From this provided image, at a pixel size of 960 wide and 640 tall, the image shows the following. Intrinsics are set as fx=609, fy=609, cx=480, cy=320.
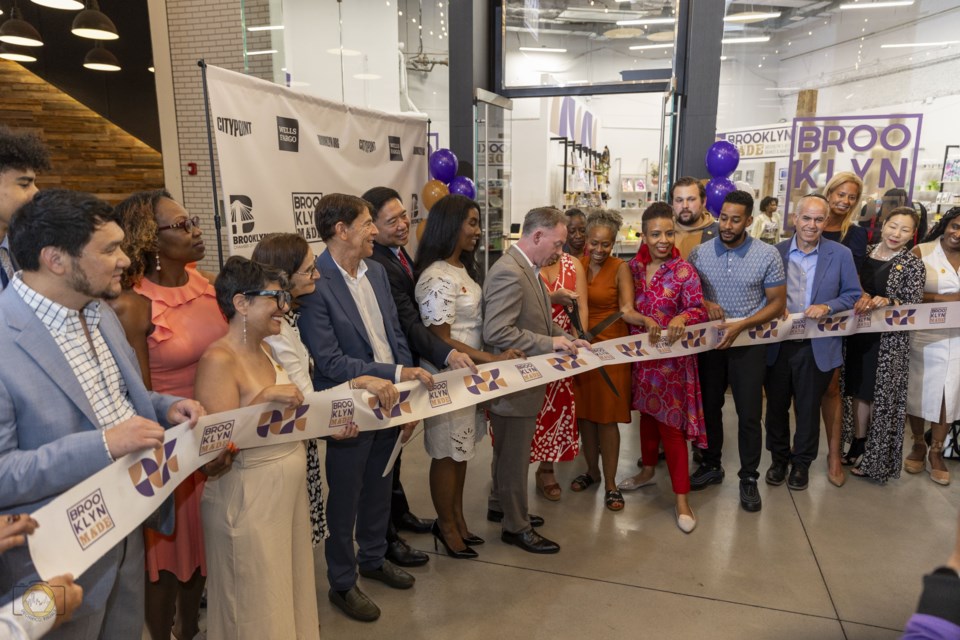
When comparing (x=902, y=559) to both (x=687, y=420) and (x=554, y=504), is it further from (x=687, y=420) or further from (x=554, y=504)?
(x=554, y=504)

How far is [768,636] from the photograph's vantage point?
2754 millimetres

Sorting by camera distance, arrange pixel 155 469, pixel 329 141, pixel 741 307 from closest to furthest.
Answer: pixel 155 469
pixel 741 307
pixel 329 141

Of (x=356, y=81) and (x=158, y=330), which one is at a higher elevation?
(x=356, y=81)

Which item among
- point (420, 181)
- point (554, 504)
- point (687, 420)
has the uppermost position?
point (420, 181)

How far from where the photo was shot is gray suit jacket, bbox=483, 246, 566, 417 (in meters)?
3.05

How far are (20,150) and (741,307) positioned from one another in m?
3.60

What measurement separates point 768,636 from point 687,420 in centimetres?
125

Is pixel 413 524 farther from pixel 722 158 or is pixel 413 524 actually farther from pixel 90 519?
pixel 722 158

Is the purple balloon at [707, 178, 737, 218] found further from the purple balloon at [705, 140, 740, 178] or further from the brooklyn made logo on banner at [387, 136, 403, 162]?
the brooklyn made logo on banner at [387, 136, 403, 162]

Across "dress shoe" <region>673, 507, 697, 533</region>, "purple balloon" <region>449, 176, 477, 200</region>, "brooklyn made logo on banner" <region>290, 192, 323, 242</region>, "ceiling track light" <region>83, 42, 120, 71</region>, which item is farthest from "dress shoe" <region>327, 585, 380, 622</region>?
"ceiling track light" <region>83, 42, 120, 71</region>

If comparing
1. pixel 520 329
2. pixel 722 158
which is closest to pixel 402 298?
pixel 520 329

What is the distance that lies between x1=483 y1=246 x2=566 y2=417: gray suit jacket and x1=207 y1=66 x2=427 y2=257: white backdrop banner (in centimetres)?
182

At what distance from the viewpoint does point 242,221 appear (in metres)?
4.03

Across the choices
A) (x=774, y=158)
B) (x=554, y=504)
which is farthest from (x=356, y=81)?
(x=554, y=504)
